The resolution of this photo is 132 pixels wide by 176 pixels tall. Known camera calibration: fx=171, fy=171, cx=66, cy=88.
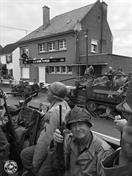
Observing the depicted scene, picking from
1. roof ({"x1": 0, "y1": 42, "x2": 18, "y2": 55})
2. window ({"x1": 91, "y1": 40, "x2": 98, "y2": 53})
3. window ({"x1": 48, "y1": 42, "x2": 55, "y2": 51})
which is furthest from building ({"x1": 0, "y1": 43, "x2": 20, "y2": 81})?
window ({"x1": 91, "y1": 40, "x2": 98, "y2": 53})

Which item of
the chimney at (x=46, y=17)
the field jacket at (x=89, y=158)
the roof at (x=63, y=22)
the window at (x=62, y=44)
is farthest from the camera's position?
the chimney at (x=46, y=17)

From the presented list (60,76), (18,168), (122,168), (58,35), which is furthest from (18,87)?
(122,168)

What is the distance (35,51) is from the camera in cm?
2361

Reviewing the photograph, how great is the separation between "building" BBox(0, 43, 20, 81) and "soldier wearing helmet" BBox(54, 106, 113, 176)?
2644cm

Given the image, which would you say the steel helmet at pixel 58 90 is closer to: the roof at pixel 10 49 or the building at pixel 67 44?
the building at pixel 67 44

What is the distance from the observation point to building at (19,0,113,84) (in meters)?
19.0

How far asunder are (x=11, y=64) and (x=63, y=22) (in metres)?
11.8

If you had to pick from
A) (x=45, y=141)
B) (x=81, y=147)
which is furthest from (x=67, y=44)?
(x=81, y=147)

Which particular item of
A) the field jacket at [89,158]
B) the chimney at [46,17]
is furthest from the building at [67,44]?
the field jacket at [89,158]

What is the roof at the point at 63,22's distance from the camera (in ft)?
66.1

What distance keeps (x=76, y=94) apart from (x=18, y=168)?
18.8ft

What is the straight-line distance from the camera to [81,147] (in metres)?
1.74

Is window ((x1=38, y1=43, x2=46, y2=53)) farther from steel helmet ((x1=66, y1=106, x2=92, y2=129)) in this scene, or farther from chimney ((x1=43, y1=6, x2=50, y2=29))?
steel helmet ((x1=66, y1=106, x2=92, y2=129))

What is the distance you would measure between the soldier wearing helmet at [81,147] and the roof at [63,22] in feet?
61.0
